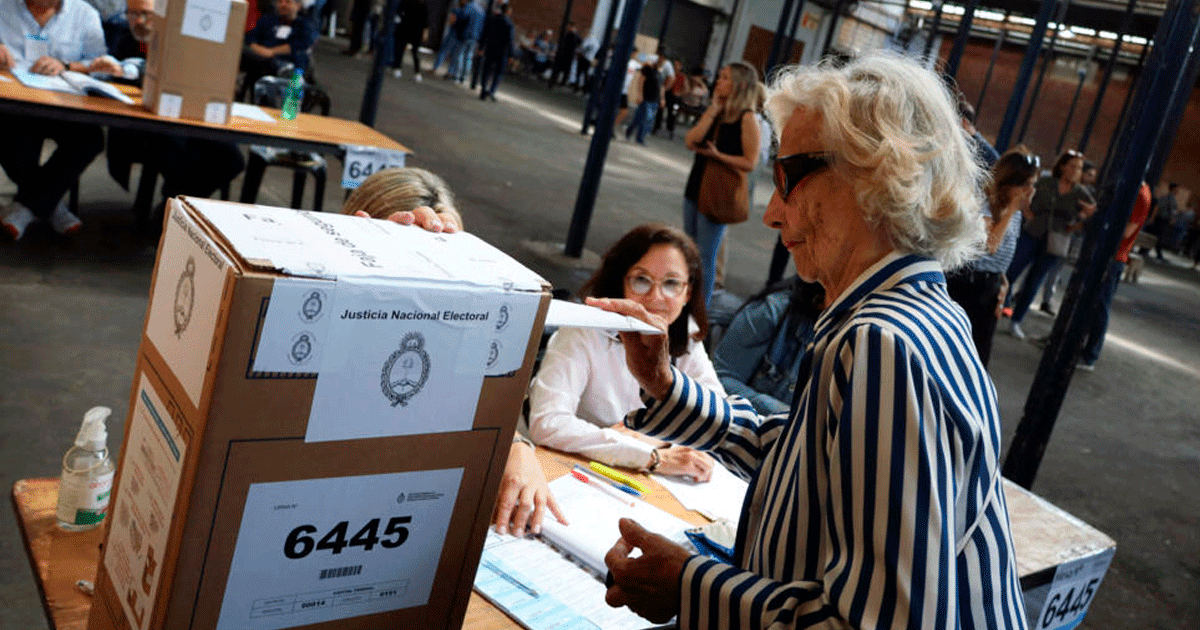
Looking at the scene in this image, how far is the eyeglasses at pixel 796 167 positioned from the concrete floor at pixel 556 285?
6.85 ft

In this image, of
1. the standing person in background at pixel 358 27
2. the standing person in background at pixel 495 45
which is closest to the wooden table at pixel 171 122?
the standing person in background at pixel 495 45

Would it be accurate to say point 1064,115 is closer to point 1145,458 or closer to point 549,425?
point 1145,458

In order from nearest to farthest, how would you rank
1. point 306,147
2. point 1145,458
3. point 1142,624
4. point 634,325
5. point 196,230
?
point 196,230
point 634,325
point 1142,624
point 306,147
point 1145,458

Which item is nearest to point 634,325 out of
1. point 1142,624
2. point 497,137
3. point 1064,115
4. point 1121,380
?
point 1142,624

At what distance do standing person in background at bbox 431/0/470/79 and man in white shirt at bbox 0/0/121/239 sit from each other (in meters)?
11.2

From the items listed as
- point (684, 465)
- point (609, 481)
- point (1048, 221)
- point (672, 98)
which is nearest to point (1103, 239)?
point (684, 465)

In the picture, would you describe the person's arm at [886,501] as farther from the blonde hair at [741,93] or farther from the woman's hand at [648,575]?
the blonde hair at [741,93]

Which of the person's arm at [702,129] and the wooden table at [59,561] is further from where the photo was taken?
the person's arm at [702,129]

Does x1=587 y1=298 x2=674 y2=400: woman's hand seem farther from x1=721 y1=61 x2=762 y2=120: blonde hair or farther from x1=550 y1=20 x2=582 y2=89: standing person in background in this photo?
x1=550 y1=20 x2=582 y2=89: standing person in background

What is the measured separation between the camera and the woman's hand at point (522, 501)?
1606 millimetres

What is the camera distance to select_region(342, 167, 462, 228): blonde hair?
2123 mm

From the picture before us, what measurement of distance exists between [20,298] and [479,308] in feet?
12.4

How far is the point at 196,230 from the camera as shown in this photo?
0.87 m

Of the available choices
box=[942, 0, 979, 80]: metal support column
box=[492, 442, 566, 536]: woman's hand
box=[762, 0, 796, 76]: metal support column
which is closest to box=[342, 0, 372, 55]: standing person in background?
box=[762, 0, 796, 76]: metal support column
